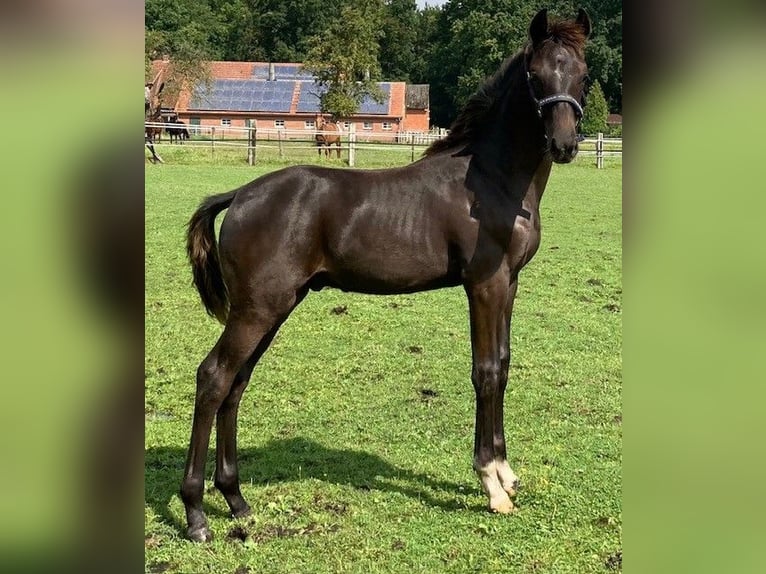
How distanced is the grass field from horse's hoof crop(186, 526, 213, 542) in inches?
1.8

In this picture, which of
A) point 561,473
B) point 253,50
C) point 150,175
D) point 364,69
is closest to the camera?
point 561,473

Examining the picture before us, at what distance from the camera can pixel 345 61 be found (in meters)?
36.7

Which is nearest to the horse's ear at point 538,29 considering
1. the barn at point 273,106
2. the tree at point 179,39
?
the tree at point 179,39

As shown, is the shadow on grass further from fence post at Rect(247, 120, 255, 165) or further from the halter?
fence post at Rect(247, 120, 255, 165)

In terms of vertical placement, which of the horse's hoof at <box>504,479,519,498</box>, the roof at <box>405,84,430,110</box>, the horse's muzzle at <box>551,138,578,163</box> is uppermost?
the roof at <box>405,84,430,110</box>

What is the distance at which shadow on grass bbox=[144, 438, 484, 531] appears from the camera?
12.8ft

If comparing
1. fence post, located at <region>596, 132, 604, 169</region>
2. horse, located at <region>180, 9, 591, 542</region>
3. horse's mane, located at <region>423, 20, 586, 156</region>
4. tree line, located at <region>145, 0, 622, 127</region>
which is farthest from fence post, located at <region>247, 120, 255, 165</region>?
horse, located at <region>180, 9, 591, 542</region>

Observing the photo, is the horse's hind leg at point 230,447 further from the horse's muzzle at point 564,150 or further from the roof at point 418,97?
the roof at point 418,97
